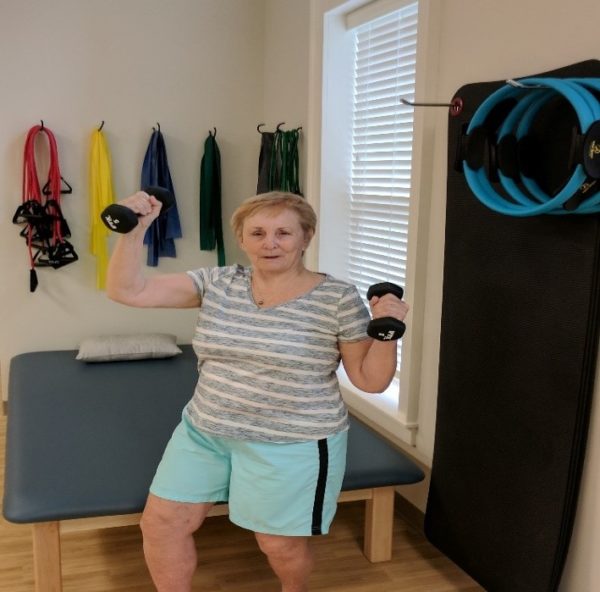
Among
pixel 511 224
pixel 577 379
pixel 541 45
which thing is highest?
pixel 541 45

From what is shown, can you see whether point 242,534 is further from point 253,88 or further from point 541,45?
point 253,88

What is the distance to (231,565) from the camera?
2471 millimetres

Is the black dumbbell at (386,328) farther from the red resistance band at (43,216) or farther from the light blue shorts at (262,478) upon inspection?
the red resistance band at (43,216)

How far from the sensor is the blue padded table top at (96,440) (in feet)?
7.17

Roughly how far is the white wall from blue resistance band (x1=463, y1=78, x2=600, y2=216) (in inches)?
96.3

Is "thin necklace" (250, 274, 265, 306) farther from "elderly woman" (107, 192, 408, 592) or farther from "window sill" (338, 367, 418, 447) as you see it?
"window sill" (338, 367, 418, 447)

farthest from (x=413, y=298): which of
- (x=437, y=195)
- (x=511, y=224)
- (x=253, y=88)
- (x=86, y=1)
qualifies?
(x=86, y=1)

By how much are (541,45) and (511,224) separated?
482mm

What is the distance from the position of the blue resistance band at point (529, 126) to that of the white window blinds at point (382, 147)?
966 mm

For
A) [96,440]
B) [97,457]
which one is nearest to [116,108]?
[96,440]

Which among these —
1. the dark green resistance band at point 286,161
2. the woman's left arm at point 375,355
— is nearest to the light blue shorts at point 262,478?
the woman's left arm at point 375,355

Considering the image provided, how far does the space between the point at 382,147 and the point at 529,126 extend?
1.21 metres

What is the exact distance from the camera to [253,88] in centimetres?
416

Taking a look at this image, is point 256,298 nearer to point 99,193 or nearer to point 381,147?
point 381,147
